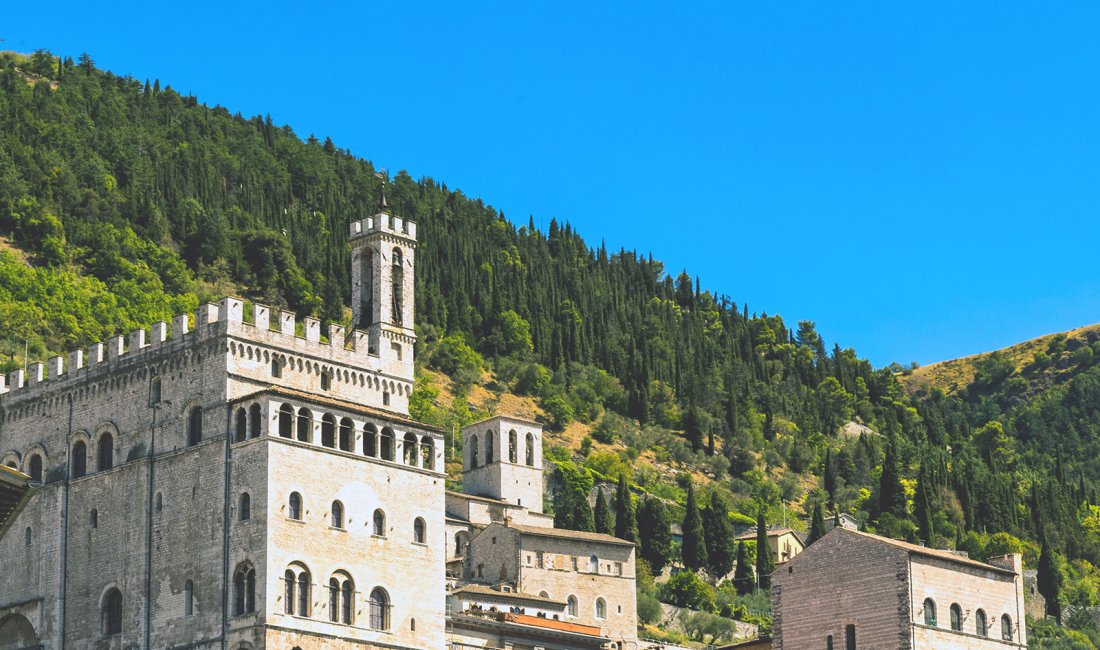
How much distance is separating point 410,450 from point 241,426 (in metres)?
6.52

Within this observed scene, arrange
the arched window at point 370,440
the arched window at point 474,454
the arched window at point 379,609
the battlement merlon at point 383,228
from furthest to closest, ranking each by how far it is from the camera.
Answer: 1. the arched window at point 474,454
2. the battlement merlon at point 383,228
3. the arched window at point 370,440
4. the arched window at point 379,609

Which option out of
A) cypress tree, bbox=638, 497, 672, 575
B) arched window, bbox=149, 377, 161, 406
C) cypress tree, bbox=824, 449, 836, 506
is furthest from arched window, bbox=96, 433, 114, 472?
cypress tree, bbox=824, 449, 836, 506

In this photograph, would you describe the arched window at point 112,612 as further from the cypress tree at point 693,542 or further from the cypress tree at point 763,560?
the cypress tree at point 763,560

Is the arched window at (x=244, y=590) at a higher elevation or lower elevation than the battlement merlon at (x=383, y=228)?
lower

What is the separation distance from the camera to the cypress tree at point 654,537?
108 meters

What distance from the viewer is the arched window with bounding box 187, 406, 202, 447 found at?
61.1 metres

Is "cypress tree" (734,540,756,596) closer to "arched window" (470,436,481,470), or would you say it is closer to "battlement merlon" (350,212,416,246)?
"arched window" (470,436,481,470)

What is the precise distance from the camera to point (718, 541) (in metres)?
112

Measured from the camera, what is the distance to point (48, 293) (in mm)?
123312

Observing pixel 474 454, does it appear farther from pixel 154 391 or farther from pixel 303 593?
pixel 303 593

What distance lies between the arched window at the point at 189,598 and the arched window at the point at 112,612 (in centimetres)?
387

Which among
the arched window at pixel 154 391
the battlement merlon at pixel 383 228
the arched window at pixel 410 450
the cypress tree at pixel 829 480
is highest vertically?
the cypress tree at pixel 829 480

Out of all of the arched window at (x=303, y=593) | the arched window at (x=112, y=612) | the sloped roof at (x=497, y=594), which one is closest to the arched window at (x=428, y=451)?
the arched window at (x=303, y=593)

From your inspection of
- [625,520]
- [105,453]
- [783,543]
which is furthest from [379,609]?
[783,543]
